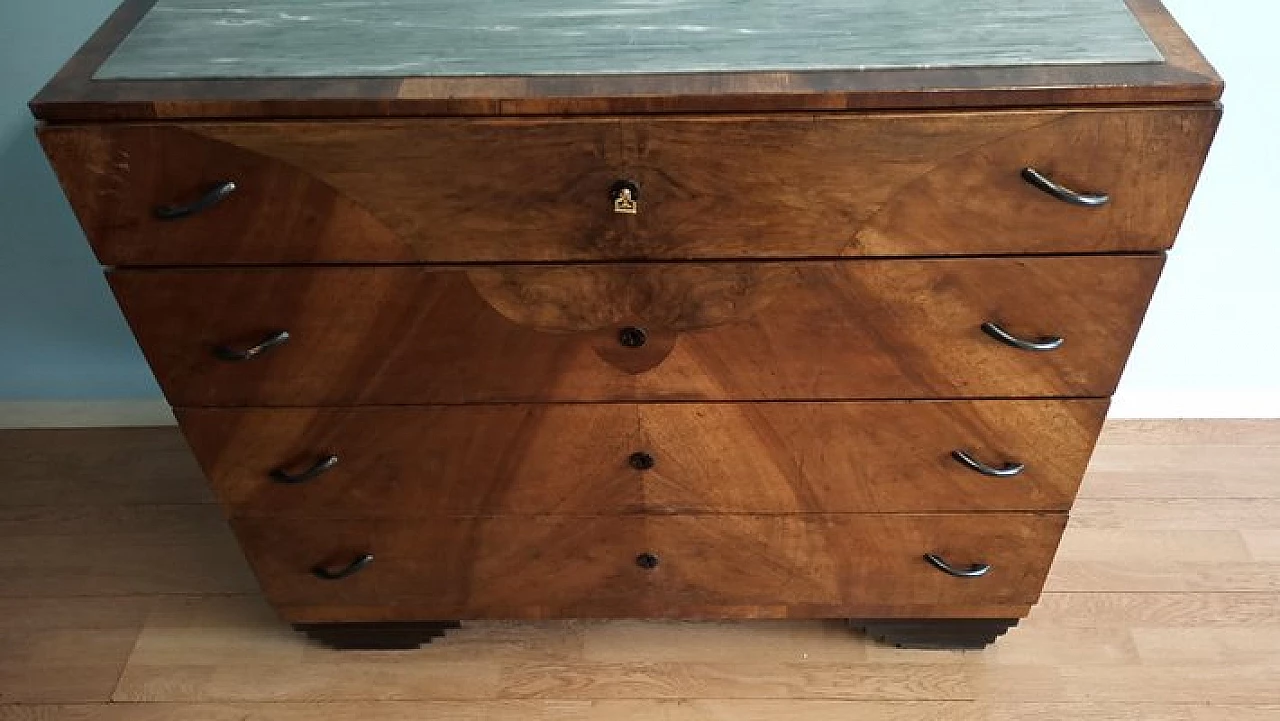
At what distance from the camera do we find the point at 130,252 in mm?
1068

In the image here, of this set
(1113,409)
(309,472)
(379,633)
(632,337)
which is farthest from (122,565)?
(1113,409)

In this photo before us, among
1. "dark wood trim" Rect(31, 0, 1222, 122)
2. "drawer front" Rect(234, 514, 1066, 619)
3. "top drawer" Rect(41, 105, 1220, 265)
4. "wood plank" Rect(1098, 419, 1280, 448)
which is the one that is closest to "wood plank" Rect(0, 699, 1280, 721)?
"drawer front" Rect(234, 514, 1066, 619)

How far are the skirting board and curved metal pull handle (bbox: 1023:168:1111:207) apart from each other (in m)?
0.94

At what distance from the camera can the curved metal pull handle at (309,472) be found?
1242 millimetres

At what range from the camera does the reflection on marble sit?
0.97 metres

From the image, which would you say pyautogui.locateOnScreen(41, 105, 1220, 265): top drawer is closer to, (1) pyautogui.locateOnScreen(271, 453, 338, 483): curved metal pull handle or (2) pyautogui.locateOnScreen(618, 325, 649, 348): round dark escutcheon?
(2) pyautogui.locateOnScreen(618, 325, 649, 348): round dark escutcheon

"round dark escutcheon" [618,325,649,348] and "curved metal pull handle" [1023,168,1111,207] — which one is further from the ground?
"curved metal pull handle" [1023,168,1111,207]

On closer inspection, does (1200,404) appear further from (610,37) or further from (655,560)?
(610,37)

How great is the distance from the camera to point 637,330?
111cm

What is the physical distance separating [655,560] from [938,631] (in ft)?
1.38

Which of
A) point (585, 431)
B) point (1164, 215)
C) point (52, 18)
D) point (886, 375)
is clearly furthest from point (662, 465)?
point (52, 18)

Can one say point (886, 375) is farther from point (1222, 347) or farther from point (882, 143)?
point (1222, 347)

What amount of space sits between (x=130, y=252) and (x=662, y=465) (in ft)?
1.97

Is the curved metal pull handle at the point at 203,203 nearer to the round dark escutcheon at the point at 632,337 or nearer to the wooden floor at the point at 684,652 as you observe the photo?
the round dark escutcheon at the point at 632,337
